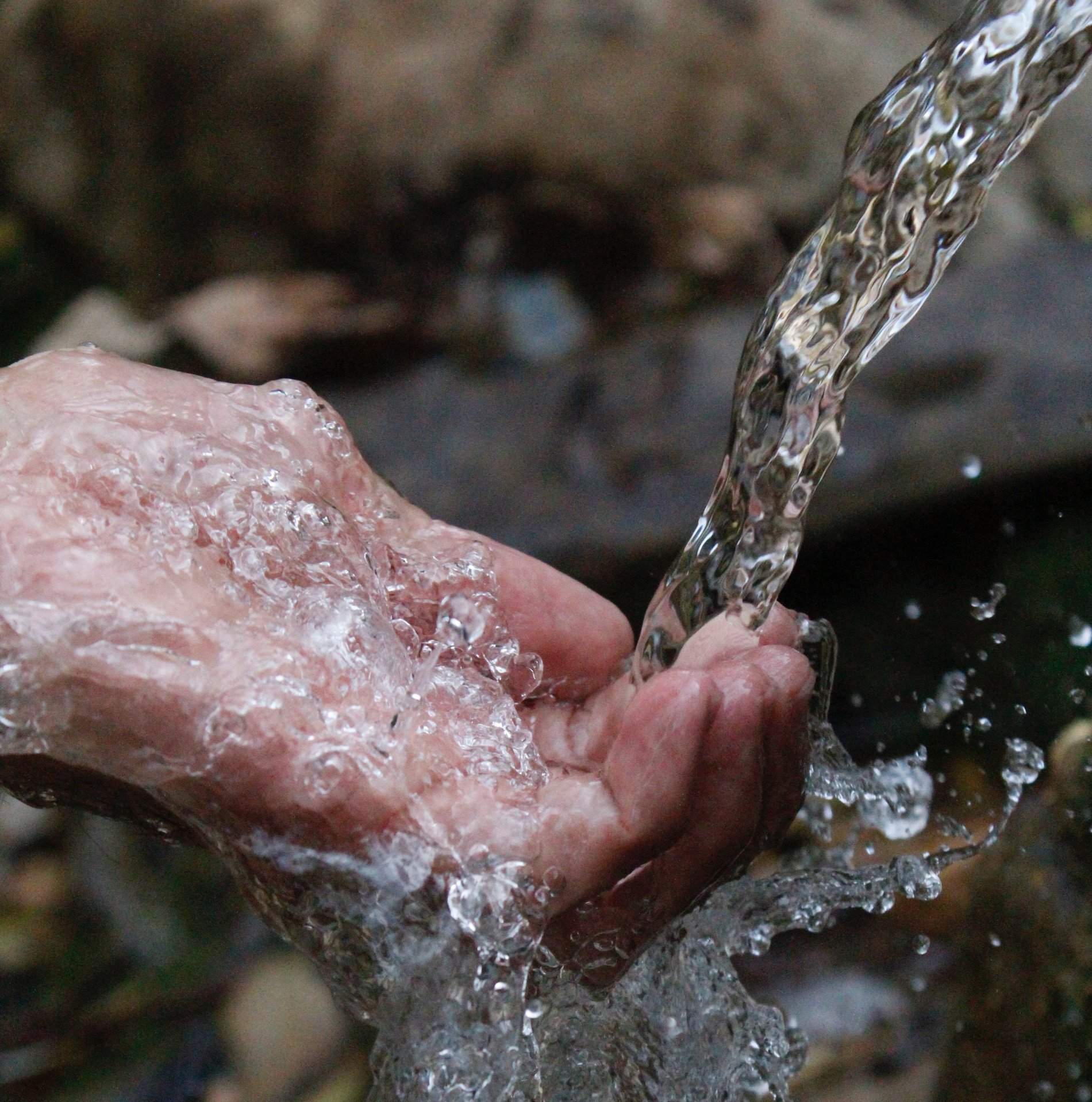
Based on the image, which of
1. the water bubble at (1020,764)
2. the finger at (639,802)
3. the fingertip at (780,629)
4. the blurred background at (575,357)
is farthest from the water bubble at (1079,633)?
the finger at (639,802)

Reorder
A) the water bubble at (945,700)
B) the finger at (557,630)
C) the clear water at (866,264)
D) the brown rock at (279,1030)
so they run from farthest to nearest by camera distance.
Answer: the brown rock at (279,1030), the water bubble at (945,700), the finger at (557,630), the clear water at (866,264)

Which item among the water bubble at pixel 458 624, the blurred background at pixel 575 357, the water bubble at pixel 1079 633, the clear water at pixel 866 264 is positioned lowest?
the blurred background at pixel 575 357

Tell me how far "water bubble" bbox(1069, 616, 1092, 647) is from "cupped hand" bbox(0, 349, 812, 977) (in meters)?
1.44

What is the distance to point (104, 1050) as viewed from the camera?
10.5 ft

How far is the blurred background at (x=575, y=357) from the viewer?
2.90m

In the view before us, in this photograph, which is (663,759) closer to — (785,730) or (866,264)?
(785,730)

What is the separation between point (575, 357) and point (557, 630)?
252 centimetres

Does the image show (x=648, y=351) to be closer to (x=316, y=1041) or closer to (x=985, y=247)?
(x=985, y=247)

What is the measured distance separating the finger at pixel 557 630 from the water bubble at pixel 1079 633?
4.82ft

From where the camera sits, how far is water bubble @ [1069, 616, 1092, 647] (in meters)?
2.71

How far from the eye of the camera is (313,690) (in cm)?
126

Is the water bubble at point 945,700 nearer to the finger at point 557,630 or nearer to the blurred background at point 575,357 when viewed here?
the blurred background at point 575,357

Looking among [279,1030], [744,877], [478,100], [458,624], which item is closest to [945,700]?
[744,877]

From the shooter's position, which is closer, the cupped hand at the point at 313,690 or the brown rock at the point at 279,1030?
the cupped hand at the point at 313,690
